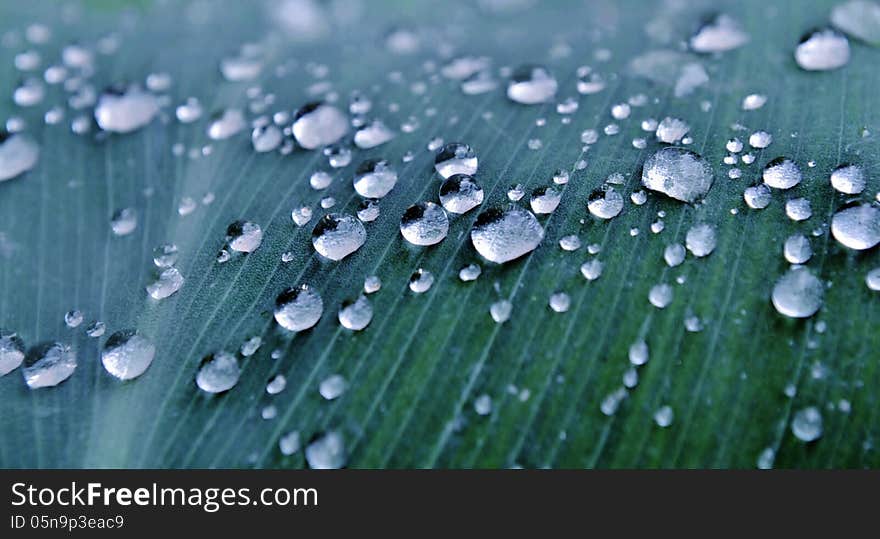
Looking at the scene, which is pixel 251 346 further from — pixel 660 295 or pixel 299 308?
pixel 660 295

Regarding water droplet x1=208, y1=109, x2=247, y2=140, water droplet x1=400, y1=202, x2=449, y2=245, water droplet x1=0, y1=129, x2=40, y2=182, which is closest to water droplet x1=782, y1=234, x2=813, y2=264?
water droplet x1=400, y1=202, x2=449, y2=245

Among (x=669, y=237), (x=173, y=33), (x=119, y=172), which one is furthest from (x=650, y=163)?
(x=173, y=33)

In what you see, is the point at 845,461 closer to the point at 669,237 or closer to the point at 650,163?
the point at 669,237

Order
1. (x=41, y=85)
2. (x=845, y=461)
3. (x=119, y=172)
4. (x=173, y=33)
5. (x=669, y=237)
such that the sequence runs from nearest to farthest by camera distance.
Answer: (x=845, y=461), (x=669, y=237), (x=119, y=172), (x=41, y=85), (x=173, y=33)

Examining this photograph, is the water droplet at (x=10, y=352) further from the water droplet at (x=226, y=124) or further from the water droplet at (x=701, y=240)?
the water droplet at (x=701, y=240)

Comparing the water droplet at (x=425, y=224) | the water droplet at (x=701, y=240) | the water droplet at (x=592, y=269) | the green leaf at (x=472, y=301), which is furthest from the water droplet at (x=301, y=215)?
the water droplet at (x=701, y=240)

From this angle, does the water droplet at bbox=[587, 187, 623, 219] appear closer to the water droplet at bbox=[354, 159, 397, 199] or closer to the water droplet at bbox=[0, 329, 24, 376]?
the water droplet at bbox=[354, 159, 397, 199]
